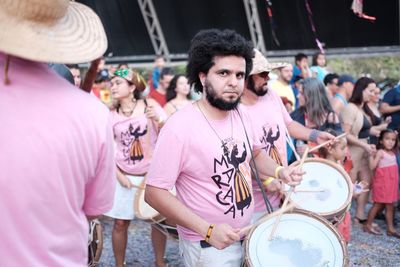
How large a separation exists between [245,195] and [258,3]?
29.0ft

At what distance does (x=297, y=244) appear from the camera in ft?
8.54

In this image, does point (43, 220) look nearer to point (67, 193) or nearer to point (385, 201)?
point (67, 193)

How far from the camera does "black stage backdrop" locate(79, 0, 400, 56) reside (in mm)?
10055

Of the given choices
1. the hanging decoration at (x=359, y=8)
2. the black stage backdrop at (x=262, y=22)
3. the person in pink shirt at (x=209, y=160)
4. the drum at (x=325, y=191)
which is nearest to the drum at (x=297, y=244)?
the person in pink shirt at (x=209, y=160)

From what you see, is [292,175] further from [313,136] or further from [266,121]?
[313,136]

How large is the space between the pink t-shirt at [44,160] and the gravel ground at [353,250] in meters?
3.31

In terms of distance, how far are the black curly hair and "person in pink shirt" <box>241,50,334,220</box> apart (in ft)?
2.94

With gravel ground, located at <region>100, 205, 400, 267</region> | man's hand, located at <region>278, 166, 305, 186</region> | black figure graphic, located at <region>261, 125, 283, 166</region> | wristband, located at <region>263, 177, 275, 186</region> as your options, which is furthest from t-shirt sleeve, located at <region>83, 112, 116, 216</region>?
gravel ground, located at <region>100, 205, 400, 267</region>

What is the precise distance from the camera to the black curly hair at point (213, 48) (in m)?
2.63

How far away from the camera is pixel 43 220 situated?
152 centimetres

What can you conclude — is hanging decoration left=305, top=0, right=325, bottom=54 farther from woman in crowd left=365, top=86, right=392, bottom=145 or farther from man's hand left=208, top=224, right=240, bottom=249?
man's hand left=208, top=224, right=240, bottom=249

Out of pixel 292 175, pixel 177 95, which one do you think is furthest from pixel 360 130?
pixel 292 175

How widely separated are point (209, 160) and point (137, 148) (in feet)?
6.62

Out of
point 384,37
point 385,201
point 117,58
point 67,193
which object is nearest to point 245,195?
point 67,193
